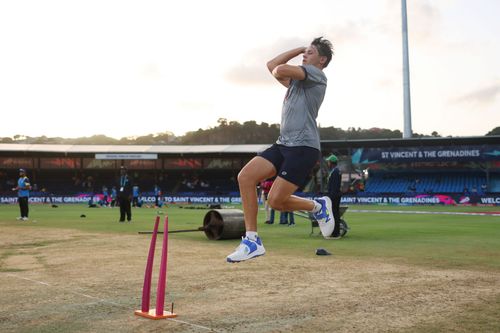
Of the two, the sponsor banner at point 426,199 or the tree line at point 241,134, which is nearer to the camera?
the sponsor banner at point 426,199

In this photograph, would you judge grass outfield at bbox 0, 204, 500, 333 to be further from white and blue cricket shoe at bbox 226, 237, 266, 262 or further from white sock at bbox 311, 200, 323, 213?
white sock at bbox 311, 200, 323, 213

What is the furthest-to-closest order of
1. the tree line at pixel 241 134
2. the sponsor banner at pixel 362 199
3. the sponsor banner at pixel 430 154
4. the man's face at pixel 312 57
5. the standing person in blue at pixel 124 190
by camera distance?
the tree line at pixel 241 134 < the sponsor banner at pixel 430 154 < the sponsor banner at pixel 362 199 < the standing person in blue at pixel 124 190 < the man's face at pixel 312 57

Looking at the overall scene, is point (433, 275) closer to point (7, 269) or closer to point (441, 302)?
point (441, 302)

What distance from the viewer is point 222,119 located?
12444cm

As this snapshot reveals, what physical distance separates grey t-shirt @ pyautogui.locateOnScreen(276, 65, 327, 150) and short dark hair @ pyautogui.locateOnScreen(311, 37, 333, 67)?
206mm

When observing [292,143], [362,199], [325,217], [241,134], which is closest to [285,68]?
[292,143]

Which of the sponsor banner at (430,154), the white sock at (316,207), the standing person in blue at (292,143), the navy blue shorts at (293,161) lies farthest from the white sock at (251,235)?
the sponsor banner at (430,154)

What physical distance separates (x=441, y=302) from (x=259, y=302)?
88.6 inches

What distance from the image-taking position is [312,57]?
6.05m

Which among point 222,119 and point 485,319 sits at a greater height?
point 222,119

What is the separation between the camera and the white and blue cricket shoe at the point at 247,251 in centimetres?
606

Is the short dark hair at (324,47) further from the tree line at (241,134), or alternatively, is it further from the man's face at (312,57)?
Result: the tree line at (241,134)

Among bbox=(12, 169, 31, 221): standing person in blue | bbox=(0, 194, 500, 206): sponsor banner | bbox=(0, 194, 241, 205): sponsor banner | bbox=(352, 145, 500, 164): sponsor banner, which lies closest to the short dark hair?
bbox=(12, 169, 31, 221): standing person in blue

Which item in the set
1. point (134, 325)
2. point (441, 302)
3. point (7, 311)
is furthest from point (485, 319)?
point (7, 311)
